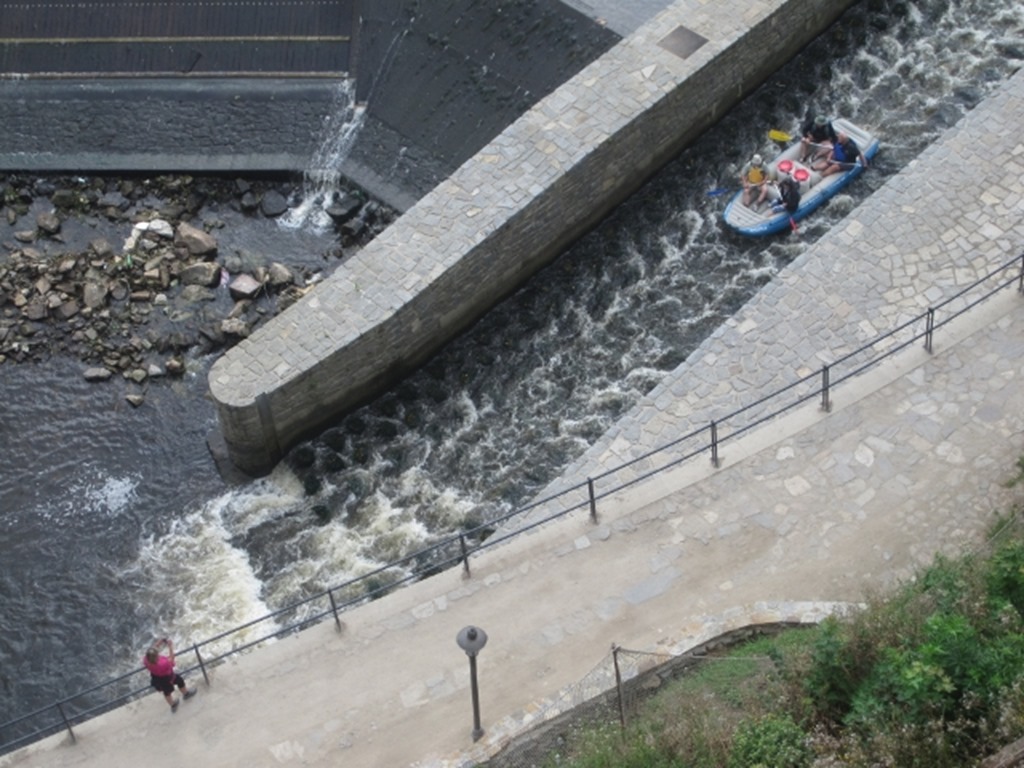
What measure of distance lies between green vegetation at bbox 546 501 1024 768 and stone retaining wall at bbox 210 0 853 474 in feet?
23.7

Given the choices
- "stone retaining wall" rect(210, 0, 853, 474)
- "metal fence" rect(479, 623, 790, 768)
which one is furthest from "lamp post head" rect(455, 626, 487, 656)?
"stone retaining wall" rect(210, 0, 853, 474)

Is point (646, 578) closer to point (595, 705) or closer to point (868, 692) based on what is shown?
point (595, 705)

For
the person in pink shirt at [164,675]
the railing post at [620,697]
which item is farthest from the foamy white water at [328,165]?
the railing post at [620,697]

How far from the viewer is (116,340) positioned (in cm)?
2297

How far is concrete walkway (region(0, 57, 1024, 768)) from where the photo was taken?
1645cm

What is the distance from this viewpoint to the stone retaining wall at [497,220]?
20.8m

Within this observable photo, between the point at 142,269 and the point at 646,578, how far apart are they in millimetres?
10550

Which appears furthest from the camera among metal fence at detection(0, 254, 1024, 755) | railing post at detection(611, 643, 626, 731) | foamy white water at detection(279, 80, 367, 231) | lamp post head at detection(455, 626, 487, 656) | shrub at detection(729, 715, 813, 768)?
foamy white water at detection(279, 80, 367, 231)

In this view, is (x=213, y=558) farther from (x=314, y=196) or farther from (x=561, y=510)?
(x=314, y=196)

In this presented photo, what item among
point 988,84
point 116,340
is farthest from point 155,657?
point 988,84

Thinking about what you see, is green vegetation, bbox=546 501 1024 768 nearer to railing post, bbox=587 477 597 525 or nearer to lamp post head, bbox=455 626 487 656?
lamp post head, bbox=455 626 487 656

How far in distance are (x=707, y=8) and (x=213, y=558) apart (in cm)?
1141

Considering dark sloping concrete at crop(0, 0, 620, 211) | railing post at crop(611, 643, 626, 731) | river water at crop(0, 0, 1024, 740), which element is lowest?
river water at crop(0, 0, 1024, 740)

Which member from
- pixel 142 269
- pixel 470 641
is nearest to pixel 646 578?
pixel 470 641
